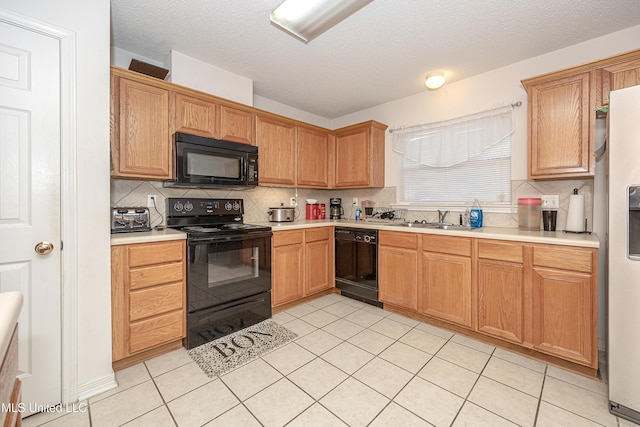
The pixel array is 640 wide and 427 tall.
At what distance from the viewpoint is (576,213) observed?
218cm

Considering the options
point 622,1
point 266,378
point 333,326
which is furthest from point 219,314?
point 622,1

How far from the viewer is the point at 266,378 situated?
1.81m

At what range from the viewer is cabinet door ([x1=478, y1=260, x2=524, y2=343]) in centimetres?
209

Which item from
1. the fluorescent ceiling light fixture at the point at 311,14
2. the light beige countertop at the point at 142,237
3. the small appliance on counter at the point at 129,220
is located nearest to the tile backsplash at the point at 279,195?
the small appliance on counter at the point at 129,220

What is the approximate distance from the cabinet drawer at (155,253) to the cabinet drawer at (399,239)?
76.3 inches

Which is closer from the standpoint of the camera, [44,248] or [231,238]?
[44,248]

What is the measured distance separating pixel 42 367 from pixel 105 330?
30 centimetres

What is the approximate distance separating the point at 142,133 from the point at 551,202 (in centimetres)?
356

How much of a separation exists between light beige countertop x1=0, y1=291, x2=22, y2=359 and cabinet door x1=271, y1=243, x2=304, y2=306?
212 centimetres

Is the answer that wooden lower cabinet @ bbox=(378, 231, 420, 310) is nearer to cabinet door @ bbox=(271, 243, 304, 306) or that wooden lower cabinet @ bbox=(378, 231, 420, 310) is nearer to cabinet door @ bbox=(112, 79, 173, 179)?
cabinet door @ bbox=(271, 243, 304, 306)

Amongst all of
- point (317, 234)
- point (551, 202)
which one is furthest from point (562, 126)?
point (317, 234)

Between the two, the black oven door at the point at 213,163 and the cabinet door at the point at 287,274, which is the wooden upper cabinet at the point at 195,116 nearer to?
the black oven door at the point at 213,163

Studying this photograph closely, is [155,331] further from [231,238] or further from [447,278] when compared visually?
[447,278]

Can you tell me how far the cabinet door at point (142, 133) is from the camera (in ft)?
6.98
